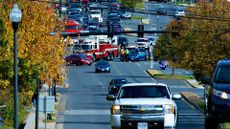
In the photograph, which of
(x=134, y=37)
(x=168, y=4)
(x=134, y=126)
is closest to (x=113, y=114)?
(x=134, y=126)

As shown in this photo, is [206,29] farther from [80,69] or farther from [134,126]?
[80,69]

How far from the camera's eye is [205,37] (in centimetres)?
5056

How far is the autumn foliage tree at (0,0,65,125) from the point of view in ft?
112

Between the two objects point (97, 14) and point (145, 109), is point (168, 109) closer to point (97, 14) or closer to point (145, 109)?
point (145, 109)

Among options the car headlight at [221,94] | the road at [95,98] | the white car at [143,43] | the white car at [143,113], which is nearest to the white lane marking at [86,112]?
the road at [95,98]

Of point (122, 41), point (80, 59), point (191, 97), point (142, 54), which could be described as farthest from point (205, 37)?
point (122, 41)

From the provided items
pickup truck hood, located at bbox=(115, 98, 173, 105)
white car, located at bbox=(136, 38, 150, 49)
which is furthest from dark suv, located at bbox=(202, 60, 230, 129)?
white car, located at bbox=(136, 38, 150, 49)

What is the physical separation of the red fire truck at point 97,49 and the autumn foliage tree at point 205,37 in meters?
40.0

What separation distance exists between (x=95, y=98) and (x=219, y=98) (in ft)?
128

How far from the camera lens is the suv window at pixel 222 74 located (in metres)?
25.9

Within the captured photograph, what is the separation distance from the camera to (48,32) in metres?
39.5

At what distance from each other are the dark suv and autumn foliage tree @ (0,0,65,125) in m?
9.79

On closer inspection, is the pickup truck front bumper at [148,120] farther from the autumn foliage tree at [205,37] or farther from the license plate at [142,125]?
the autumn foliage tree at [205,37]

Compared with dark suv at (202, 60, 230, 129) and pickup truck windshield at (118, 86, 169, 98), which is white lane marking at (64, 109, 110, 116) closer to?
pickup truck windshield at (118, 86, 169, 98)
